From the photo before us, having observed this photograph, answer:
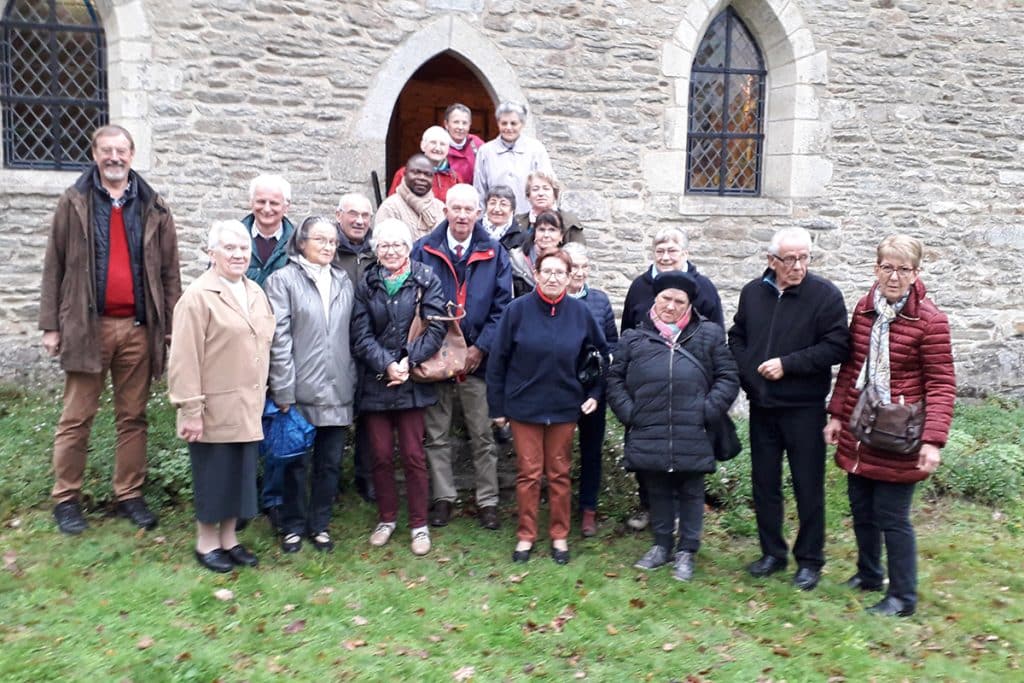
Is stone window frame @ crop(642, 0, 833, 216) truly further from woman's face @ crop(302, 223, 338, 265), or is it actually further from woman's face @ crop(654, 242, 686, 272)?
woman's face @ crop(302, 223, 338, 265)

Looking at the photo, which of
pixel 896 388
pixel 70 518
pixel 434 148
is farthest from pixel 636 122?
pixel 70 518

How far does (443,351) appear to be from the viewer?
5152mm

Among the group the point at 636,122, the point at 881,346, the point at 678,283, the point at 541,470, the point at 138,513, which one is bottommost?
the point at 138,513

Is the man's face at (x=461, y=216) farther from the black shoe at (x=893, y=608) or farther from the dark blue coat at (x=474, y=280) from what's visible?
the black shoe at (x=893, y=608)

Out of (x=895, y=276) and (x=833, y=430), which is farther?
(x=833, y=430)

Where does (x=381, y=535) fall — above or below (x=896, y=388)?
below

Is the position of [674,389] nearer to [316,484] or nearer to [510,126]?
[316,484]

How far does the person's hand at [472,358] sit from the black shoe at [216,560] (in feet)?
5.54

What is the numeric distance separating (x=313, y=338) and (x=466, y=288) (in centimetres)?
101

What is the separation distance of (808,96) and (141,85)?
6.07m

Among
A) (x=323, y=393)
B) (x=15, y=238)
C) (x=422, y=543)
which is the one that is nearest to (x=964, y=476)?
(x=422, y=543)

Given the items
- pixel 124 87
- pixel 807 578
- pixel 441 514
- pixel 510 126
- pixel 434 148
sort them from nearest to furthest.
A: pixel 807 578
pixel 441 514
pixel 434 148
pixel 510 126
pixel 124 87

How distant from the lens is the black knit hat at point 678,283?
483cm

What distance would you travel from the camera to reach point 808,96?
29.0ft
